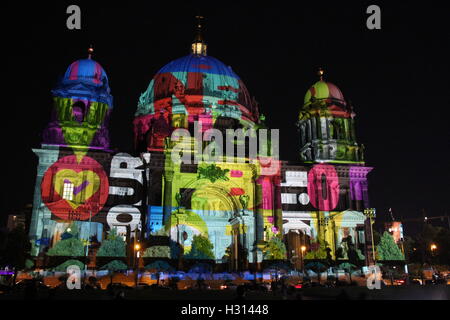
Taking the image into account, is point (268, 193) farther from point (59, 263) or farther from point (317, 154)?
point (59, 263)

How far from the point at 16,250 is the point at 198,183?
21.7m

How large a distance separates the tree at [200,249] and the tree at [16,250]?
53.7ft

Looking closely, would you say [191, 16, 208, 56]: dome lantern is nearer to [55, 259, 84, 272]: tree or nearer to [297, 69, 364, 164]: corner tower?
[297, 69, 364, 164]: corner tower

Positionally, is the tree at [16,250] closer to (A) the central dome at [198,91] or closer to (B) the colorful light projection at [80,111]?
(B) the colorful light projection at [80,111]

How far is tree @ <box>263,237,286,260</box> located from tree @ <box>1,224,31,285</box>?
79.1ft

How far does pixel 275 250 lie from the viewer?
45.8 m

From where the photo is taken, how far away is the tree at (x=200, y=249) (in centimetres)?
4612

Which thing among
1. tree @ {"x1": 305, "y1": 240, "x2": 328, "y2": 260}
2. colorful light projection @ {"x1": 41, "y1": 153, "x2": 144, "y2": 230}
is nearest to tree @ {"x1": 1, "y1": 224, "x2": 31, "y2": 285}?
colorful light projection @ {"x1": 41, "y1": 153, "x2": 144, "y2": 230}

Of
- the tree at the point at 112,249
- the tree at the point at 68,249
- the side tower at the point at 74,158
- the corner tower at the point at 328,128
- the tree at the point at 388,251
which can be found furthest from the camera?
the corner tower at the point at 328,128

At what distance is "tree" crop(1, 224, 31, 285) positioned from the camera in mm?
37156

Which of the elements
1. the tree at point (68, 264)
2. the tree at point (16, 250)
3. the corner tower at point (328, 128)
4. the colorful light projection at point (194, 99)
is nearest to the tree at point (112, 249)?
the tree at point (68, 264)

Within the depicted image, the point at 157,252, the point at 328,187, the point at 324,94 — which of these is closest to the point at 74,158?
the point at 157,252

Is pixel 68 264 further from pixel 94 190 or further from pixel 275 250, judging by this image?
pixel 275 250

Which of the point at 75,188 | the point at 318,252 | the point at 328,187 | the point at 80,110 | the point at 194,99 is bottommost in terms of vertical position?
the point at 318,252
